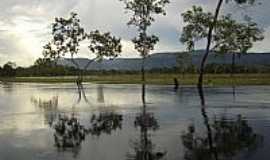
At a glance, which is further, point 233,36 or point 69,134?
point 233,36

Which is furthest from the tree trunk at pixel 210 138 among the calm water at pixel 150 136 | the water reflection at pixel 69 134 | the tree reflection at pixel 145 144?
Answer: the water reflection at pixel 69 134

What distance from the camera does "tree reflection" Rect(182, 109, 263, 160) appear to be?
13266mm

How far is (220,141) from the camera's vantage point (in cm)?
1541

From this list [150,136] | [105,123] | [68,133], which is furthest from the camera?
[105,123]

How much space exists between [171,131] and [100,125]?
3567 millimetres

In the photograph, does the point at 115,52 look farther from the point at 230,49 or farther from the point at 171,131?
the point at 171,131

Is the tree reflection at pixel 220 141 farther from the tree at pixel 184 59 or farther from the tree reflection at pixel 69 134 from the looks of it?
the tree at pixel 184 59

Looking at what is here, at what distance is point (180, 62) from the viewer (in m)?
88.3

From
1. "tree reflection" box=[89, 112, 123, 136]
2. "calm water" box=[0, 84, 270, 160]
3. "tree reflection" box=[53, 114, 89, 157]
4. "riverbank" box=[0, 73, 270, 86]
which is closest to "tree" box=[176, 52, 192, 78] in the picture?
"riverbank" box=[0, 73, 270, 86]

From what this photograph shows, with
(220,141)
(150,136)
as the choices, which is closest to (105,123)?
(150,136)

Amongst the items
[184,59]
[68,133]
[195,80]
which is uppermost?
[184,59]

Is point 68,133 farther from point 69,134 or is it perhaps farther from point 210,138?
point 210,138

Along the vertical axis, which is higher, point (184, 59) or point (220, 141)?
point (184, 59)

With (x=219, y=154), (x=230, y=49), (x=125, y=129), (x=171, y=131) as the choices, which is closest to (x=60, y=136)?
(x=125, y=129)
